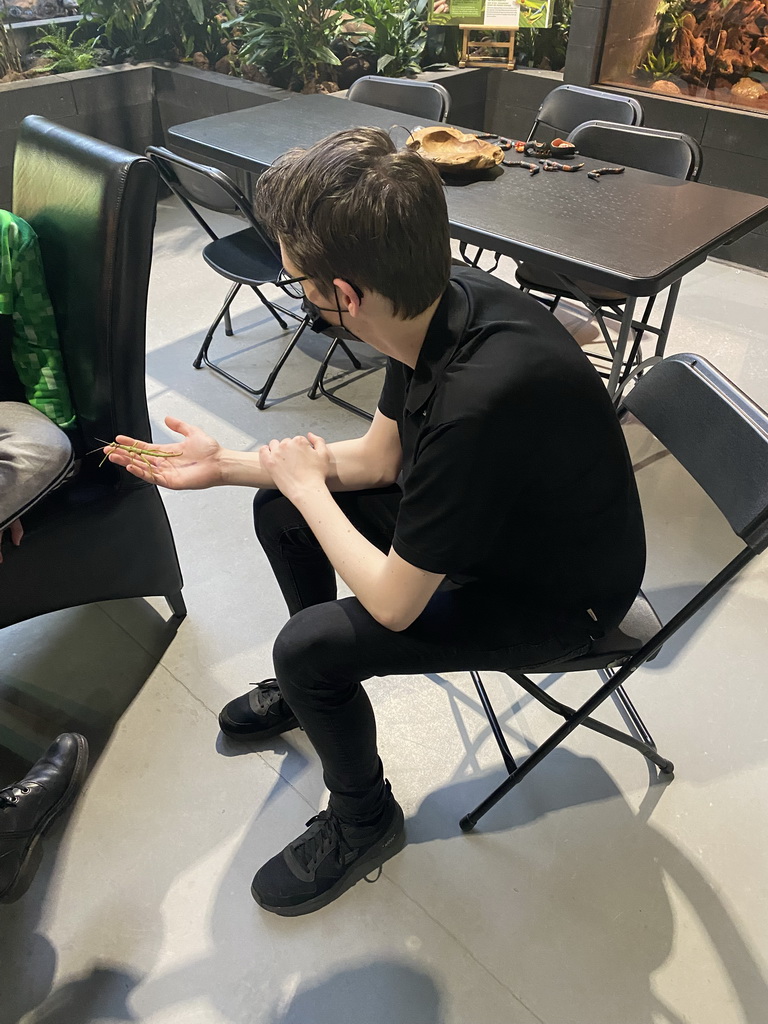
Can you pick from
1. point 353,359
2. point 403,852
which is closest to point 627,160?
point 353,359

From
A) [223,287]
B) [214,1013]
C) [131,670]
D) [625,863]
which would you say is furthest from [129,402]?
[223,287]

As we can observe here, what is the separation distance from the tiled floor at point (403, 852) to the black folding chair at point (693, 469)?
0.18 meters

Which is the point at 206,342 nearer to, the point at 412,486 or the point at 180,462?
the point at 180,462

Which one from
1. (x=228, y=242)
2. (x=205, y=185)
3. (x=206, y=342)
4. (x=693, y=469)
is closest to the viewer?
(x=693, y=469)

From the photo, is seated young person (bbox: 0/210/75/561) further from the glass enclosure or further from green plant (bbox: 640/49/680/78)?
green plant (bbox: 640/49/680/78)

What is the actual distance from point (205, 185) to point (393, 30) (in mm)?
2786

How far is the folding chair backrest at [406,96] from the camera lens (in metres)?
3.10

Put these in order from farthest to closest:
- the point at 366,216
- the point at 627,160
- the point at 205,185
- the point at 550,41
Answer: the point at 550,41, the point at 627,160, the point at 205,185, the point at 366,216

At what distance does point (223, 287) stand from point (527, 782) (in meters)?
2.72

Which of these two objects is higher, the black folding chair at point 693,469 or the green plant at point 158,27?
the green plant at point 158,27

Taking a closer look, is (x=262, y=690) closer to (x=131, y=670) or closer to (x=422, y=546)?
(x=131, y=670)

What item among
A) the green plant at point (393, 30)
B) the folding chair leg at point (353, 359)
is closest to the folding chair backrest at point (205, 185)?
the folding chair leg at point (353, 359)

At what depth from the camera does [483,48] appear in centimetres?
438

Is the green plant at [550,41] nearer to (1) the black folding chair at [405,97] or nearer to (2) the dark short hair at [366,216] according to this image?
(1) the black folding chair at [405,97]
